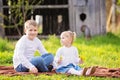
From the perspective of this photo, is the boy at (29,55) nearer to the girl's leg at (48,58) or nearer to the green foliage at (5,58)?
the girl's leg at (48,58)

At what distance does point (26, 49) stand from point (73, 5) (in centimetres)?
747

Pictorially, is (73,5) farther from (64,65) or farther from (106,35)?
(64,65)

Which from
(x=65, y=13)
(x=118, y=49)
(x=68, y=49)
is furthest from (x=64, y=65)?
(x=65, y=13)

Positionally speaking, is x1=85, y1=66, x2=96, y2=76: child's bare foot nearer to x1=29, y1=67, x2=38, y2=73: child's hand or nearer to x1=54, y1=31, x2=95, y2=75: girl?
x1=54, y1=31, x2=95, y2=75: girl

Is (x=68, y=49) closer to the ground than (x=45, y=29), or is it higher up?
higher up

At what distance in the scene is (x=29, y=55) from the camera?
8.34 metres

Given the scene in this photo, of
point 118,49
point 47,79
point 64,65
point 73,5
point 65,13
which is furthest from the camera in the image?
point 65,13

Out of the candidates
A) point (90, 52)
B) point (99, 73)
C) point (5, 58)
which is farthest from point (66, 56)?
point (90, 52)

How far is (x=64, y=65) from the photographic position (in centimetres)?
821

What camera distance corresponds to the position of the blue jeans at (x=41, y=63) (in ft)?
26.7

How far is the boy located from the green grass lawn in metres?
0.40

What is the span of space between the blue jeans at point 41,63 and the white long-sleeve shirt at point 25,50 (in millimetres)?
99

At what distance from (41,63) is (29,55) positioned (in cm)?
32

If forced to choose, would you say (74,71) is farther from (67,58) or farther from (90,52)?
(90,52)
